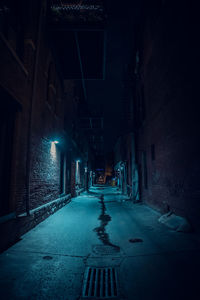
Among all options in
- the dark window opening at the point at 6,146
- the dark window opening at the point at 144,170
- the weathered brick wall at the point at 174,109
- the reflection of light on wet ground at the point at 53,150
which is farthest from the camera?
the dark window opening at the point at 144,170

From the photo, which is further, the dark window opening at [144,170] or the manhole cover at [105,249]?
the dark window opening at [144,170]

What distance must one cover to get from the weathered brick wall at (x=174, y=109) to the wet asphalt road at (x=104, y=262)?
1662 millimetres

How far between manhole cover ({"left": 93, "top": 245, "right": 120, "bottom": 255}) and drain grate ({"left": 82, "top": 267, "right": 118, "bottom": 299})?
71cm

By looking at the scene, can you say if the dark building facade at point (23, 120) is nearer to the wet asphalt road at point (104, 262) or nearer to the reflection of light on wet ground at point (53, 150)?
the reflection of light on wet ground at point (53, 150)

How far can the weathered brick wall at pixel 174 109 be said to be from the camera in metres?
5.36

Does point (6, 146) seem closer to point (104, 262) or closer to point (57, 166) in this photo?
point (104, 262)

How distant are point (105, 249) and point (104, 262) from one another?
67cm

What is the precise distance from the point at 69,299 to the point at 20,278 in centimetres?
101

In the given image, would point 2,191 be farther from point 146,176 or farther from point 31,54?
point 146,176

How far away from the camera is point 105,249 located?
409 cm

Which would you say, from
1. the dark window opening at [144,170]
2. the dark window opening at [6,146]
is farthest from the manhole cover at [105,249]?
the dark window opening at [144,170]

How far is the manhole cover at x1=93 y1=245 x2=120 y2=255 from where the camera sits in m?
3.91

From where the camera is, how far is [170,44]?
6.69m

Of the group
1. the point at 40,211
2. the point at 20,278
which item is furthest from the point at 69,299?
the point at 40,211
